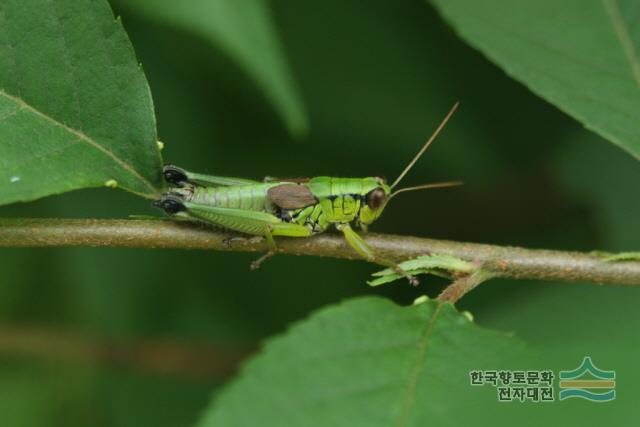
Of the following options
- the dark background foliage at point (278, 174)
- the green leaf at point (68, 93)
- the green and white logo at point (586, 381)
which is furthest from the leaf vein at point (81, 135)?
the dark background foliage at point (278, 174)

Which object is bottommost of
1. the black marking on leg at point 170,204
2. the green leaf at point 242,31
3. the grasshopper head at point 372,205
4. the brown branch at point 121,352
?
the black marking on leg at point 170,204

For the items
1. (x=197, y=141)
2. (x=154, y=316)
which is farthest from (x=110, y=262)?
(x=197, y=141)

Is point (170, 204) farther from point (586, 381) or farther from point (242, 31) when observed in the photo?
point (586, 381)

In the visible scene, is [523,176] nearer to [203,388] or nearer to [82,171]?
[203,388]

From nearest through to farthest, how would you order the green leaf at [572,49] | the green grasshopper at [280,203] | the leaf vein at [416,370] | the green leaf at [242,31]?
the leaf vein at [416,370], the green leaf at [572,49], the green grasshopper at [280,203], the green leaf at [242,31]

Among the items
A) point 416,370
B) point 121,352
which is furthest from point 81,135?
point 121,352

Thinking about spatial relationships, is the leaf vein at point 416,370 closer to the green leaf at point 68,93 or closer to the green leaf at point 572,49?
the green leaf at point 572,49
